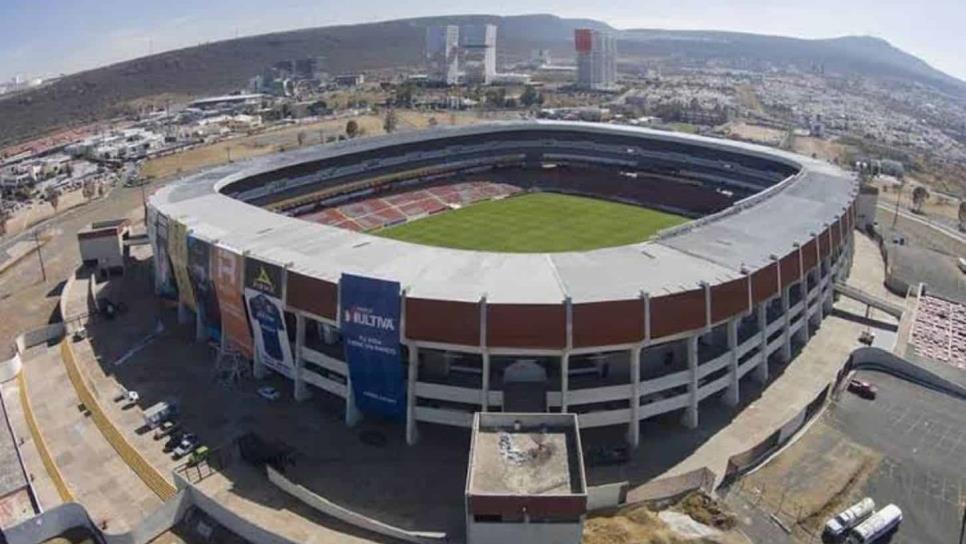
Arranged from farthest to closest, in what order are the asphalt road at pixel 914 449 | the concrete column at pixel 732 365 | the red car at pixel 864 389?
the red car at pixel 864 389
the concrete column at pixel 732 365
the asphalt road at pixel 914 449

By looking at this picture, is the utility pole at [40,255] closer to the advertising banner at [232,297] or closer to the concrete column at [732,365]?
the advertising banner at [232,297]

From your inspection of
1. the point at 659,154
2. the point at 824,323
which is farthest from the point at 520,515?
the point at 659,154

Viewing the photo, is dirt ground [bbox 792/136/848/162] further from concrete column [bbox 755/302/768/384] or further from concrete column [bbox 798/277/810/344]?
concrete column [bbox 755/302/768/384]

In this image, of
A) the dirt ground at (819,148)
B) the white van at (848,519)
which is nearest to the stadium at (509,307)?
the white van at (848,519)

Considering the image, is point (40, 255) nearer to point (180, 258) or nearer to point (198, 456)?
point (180, 258)

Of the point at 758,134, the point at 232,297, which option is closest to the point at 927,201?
the point at 758,134

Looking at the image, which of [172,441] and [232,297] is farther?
[232,297]
